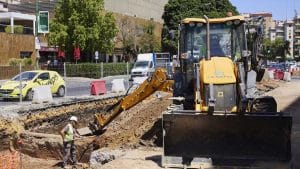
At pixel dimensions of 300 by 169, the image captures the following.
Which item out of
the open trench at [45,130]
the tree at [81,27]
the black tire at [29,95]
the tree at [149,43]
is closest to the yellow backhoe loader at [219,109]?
the open trench at [45,130]

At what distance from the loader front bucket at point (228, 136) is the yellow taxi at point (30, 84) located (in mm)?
14738

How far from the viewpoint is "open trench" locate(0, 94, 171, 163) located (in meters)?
15.3

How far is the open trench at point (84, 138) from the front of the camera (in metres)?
15.3

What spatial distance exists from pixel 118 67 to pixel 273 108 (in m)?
28.0

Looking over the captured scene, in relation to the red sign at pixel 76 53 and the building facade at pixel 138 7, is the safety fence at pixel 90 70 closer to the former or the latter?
the red sign at pixel 76 53

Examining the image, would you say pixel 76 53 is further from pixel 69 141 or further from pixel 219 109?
pixel 219 109

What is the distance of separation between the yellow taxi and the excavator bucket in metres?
14.7

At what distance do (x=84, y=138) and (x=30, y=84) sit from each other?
8.96 meters

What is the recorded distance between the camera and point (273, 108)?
41.2 ft

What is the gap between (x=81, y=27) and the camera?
2170 inches

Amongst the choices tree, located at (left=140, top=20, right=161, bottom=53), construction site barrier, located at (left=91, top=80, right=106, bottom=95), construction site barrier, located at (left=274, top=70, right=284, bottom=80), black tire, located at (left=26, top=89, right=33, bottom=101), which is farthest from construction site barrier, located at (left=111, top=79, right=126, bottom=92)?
tree, located at (left=140, top=20, right=161, bottom=53)

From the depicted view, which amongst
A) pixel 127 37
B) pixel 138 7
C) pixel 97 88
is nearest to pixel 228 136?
pixel 97 88

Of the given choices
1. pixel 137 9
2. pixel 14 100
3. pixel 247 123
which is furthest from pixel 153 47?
pixel 247 123

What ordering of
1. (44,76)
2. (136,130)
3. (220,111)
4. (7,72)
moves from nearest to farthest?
(220,111)
(136,130)
(44,76)
(7,72)
